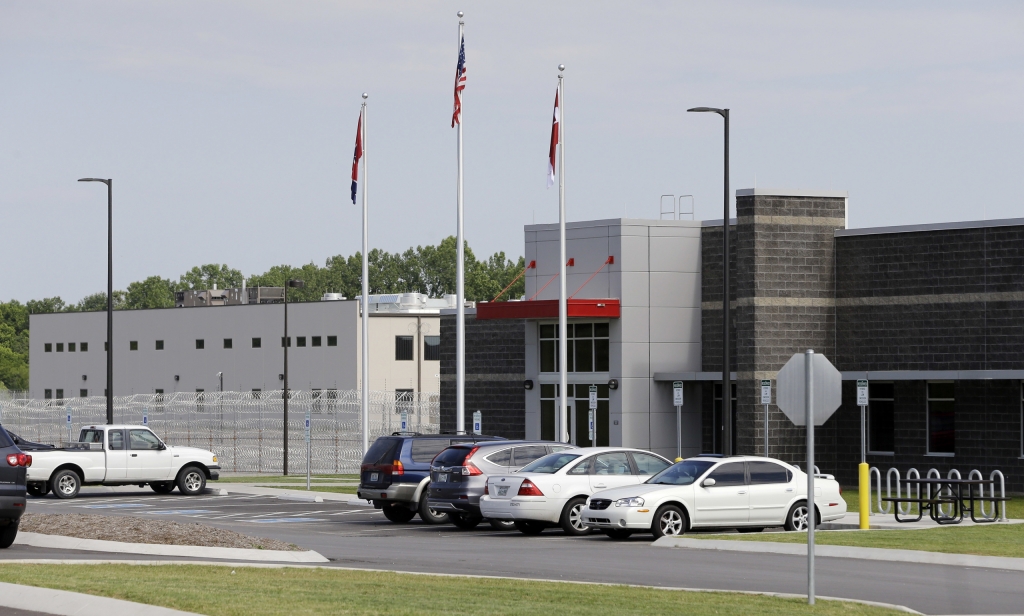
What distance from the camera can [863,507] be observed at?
24531 millimetres

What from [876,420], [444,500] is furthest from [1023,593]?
[876,420]

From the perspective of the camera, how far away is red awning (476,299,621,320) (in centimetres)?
3859

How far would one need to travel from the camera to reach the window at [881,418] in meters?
36.9

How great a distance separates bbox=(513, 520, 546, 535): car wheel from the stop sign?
35.3 ft

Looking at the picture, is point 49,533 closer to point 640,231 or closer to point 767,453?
point 767,453

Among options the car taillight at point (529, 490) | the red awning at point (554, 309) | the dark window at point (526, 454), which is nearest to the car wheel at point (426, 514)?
the dark window at point (526, 454)

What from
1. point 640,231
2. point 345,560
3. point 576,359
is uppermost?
point 640,231

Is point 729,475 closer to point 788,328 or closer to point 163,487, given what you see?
point 788,328

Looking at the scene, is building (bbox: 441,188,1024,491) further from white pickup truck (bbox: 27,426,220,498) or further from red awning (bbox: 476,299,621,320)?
white pickup truck (bbox: 27,426,220,498)

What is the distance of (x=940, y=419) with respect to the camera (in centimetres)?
3559

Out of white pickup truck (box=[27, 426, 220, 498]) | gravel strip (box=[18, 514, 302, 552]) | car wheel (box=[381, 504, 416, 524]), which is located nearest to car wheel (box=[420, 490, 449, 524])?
car wheel (box=[381, 504, 416, 524])

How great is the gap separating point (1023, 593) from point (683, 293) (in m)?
23.7

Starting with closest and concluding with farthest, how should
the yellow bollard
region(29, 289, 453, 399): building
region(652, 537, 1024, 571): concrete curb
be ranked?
region(652, 537, 1024, 571): concrete curb
the yellow bollard
region(29, 289, 453, 399): building

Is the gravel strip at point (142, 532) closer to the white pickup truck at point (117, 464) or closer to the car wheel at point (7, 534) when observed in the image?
the car wheel at point (7, 534)
